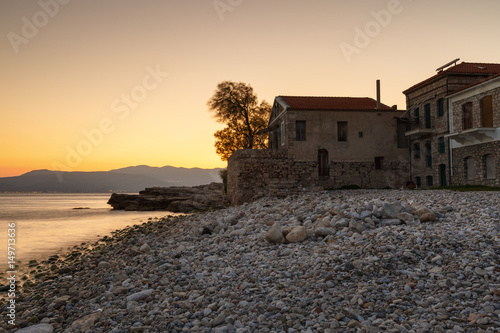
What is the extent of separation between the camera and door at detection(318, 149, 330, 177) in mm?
27828

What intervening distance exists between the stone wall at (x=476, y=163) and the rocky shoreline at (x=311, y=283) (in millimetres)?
15562

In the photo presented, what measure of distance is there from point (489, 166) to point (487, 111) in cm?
368

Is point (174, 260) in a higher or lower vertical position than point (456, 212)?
lower

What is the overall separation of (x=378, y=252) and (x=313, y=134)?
69.9 ft

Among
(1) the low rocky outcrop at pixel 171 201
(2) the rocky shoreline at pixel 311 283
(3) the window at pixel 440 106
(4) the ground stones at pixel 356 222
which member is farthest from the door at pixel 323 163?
(4) the ground stones at pixel 356 222

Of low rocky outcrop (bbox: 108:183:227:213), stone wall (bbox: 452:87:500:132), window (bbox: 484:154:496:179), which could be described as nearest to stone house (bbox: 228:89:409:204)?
stone wall (bbox: 452:87:500:132)

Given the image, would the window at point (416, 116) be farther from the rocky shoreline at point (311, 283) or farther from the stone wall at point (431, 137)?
the rocky shoreline at point (311, 283)

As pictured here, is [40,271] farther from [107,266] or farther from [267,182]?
[267,182]

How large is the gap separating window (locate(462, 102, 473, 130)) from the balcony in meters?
0.95

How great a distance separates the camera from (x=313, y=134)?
27.8 m

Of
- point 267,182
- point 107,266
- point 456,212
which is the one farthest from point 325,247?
point 267,182

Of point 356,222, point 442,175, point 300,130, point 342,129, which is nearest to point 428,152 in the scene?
point 442,175

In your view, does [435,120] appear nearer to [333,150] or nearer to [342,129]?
[342,129]

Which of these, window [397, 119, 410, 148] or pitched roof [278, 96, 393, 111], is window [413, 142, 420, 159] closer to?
window [397, 119, 410, 148]
